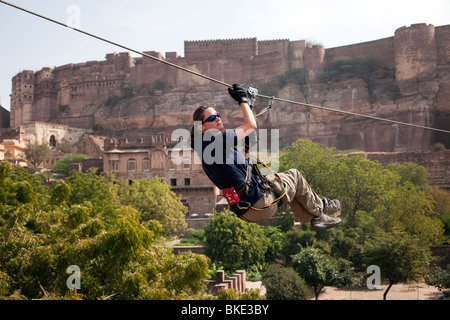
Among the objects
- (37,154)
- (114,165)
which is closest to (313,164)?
(114,165)

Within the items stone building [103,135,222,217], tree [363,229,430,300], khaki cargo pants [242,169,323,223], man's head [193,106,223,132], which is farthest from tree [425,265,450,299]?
stone building [103,135,222,217]

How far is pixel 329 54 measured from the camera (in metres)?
58.6

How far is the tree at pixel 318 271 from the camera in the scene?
22.6 metres

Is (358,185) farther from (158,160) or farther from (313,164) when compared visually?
(158,160)

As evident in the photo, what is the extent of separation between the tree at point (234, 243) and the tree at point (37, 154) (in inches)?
1222

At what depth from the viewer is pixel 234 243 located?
26469 mm

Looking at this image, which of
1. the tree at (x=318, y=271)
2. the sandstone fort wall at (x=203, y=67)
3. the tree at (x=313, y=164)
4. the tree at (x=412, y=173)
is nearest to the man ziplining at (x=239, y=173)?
the tree at (x=318, y=271)

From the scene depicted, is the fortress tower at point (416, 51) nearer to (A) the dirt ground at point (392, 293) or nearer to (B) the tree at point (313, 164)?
(B) the tree at point (313, 164)

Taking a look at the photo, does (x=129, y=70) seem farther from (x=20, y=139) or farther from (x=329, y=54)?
(x=329, y=54)

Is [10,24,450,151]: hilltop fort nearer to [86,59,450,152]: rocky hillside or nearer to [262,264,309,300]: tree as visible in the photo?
[86,59,450,152]: rocky hillside

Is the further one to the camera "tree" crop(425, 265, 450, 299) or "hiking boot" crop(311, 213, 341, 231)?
"tree" crop(425, 265, 450, 299)

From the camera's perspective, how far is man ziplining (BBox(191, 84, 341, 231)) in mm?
5070

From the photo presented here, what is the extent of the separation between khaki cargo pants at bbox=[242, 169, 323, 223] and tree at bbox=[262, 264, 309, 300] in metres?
16.2
